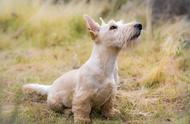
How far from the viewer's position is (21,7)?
13188mm

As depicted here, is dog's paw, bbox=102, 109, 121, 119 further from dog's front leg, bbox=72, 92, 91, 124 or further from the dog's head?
the dog's head

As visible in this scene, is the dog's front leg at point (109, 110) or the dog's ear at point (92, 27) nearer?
the dog's ear at point (92, 27)

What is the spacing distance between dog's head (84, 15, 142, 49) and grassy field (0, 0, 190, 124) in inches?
9.3

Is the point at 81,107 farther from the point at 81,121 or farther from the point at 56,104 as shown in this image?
the point at 56,104

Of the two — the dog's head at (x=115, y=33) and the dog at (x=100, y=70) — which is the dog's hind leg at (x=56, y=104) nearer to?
the dog at (x=100, y=70)

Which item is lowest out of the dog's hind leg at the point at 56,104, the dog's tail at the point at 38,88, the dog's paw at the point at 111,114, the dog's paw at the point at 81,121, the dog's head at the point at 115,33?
the dog's paw at the point at 81,121

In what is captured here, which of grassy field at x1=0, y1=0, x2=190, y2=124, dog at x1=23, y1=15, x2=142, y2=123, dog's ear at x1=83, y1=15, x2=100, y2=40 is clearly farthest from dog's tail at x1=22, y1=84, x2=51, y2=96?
dog's ear at x1=83, y1=15, x2=100, y2=40

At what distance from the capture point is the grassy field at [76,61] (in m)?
7.48

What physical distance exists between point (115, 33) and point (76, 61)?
3.56m

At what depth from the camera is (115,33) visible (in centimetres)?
689

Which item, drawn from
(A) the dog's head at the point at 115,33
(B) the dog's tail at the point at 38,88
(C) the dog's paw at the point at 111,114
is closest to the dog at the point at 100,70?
(A) the dog's head at the point at 115,33

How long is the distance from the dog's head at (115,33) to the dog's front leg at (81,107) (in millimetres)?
626

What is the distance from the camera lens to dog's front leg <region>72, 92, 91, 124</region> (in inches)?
272

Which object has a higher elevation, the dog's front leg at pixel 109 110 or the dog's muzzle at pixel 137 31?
the dog's muzzle at pixel 137 31
